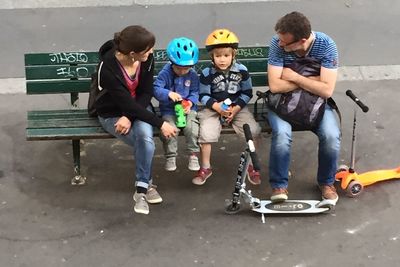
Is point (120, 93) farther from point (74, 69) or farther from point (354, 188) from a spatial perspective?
point (354, 188)

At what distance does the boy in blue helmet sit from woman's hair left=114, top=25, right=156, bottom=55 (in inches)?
18.0

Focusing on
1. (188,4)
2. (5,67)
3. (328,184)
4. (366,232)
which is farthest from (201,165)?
(188,4)

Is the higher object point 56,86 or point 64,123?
point 56,86

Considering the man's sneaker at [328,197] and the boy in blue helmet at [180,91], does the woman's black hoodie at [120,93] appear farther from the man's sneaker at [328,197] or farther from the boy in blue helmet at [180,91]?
the man's sneaker at [328,197]

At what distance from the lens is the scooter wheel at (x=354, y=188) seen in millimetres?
5426

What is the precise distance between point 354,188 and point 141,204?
166cm

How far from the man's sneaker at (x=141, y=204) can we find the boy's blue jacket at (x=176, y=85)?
0.70 meters

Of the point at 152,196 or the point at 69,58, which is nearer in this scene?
the point at 152,196

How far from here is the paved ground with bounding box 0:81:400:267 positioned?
15.8 feet

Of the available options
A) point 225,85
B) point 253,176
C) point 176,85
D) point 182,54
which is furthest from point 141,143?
point 253,176

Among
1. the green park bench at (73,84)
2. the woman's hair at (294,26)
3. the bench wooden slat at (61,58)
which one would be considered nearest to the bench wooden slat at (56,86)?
the green park bench at (73,84)

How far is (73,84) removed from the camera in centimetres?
582

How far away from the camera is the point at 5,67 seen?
7.34 m

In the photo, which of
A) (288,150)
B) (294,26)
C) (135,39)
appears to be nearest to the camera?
(135,39)
